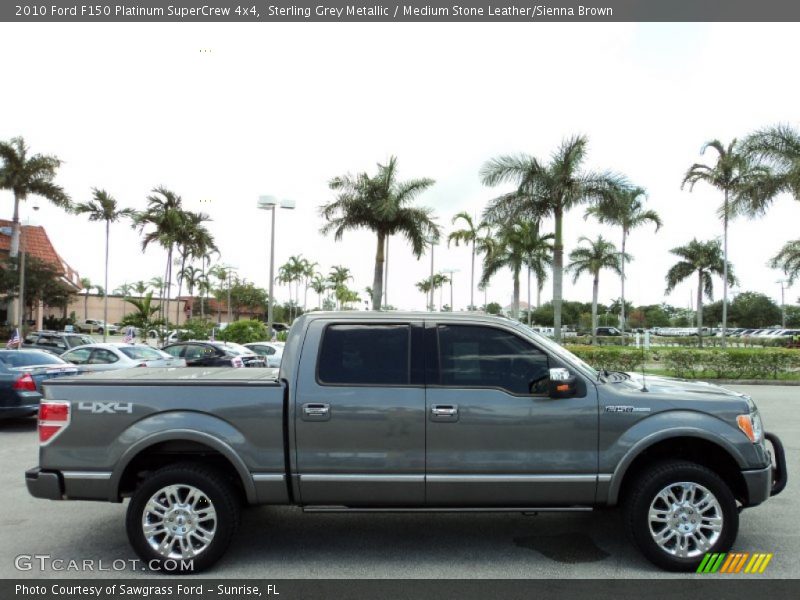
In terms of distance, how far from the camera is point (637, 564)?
4.65 metres

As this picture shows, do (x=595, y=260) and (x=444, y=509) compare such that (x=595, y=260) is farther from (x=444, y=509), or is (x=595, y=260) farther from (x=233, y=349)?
(x=444, y=509)

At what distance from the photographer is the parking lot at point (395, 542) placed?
14.9 ft

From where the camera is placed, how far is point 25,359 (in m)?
11.5

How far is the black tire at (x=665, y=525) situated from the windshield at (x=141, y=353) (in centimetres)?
1476

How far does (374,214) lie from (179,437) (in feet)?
83.4

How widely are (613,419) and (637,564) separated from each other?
1132mm

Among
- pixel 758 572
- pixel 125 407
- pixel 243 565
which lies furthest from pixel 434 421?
pixel 758 572

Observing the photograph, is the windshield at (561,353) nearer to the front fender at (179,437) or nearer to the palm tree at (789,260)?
the front fender at (179,437)

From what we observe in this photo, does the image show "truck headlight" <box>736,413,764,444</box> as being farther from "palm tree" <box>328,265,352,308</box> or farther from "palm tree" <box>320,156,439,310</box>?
"palm tree" <box>328,265,352,308</box>

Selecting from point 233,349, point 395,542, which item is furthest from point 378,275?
point 395,542

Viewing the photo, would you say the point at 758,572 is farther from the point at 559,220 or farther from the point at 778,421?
the point at 559,220

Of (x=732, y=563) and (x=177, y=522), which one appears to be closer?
(x=177, y=522)

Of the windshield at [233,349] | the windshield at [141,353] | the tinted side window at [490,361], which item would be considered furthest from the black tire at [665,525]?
the windshield at [233,349]

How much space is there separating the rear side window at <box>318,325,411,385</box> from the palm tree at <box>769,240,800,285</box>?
39638mm
